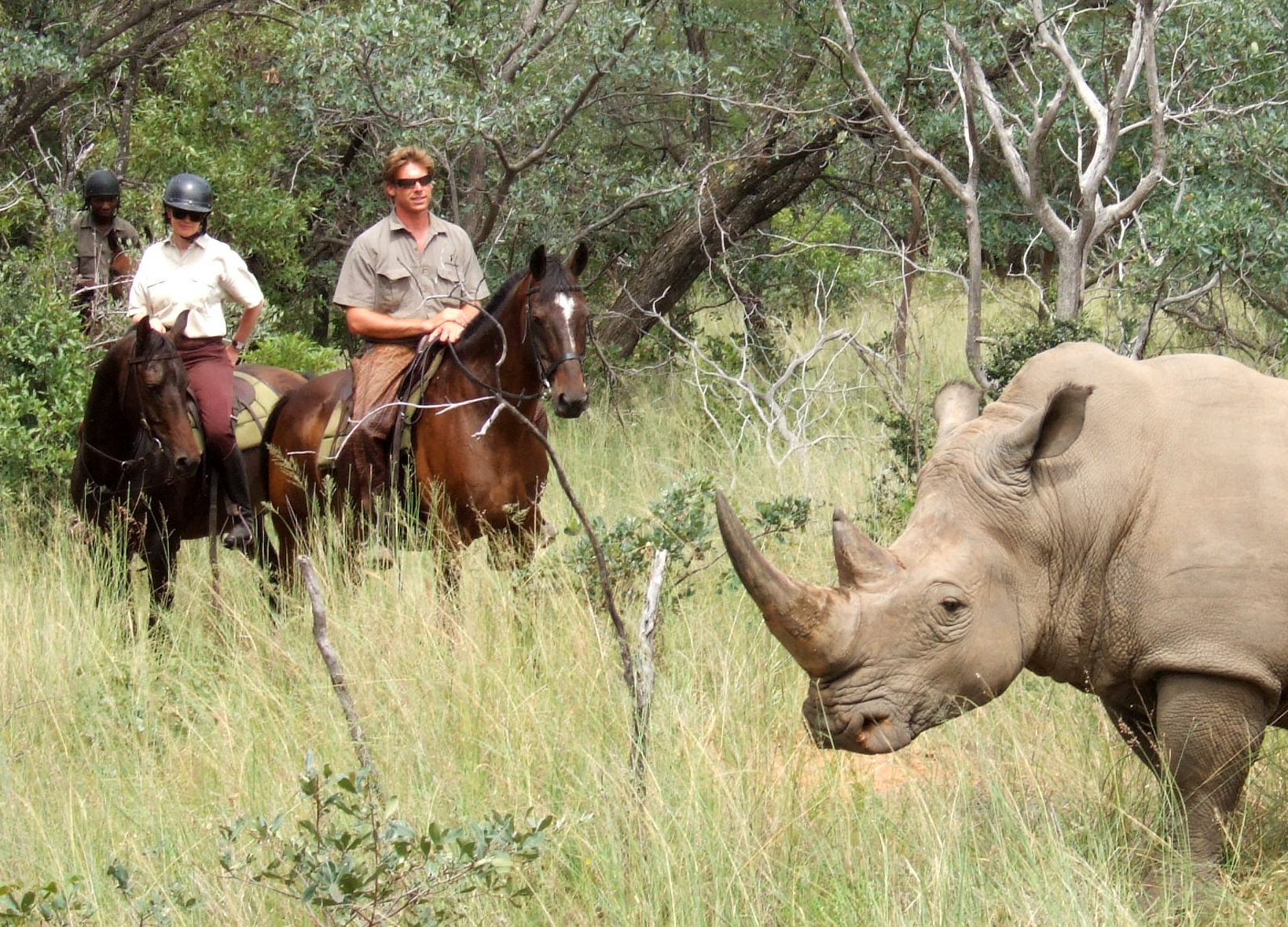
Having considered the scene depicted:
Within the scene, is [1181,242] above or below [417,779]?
above

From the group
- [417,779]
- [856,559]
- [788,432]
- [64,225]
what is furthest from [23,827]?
[64,225]

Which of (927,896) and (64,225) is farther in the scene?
(64,225)

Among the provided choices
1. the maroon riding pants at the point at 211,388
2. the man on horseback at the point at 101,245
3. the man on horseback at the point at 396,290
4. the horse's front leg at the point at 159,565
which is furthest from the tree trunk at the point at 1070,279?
the man on horseback at the point at 101,245

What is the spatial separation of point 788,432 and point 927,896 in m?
5.55

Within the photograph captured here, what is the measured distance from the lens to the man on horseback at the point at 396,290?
8141 mm

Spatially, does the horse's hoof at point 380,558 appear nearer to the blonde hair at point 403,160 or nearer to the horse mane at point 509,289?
the horse mane at point 509,289

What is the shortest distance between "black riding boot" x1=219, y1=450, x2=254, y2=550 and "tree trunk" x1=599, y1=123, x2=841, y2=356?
4363 millimetres

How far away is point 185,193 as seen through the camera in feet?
27.1

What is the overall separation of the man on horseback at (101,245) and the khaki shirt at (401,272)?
2.72 meters

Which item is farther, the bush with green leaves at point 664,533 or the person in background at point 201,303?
the person in background at point 201,303

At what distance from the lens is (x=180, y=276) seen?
27.6 feet

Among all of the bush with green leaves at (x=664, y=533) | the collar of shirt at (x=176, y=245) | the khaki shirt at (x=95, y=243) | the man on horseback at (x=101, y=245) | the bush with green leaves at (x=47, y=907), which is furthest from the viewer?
the khaki shirt at (x=95, y=243)

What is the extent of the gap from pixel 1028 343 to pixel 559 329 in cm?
228

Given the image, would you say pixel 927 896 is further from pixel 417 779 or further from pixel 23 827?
pixel 23 827
